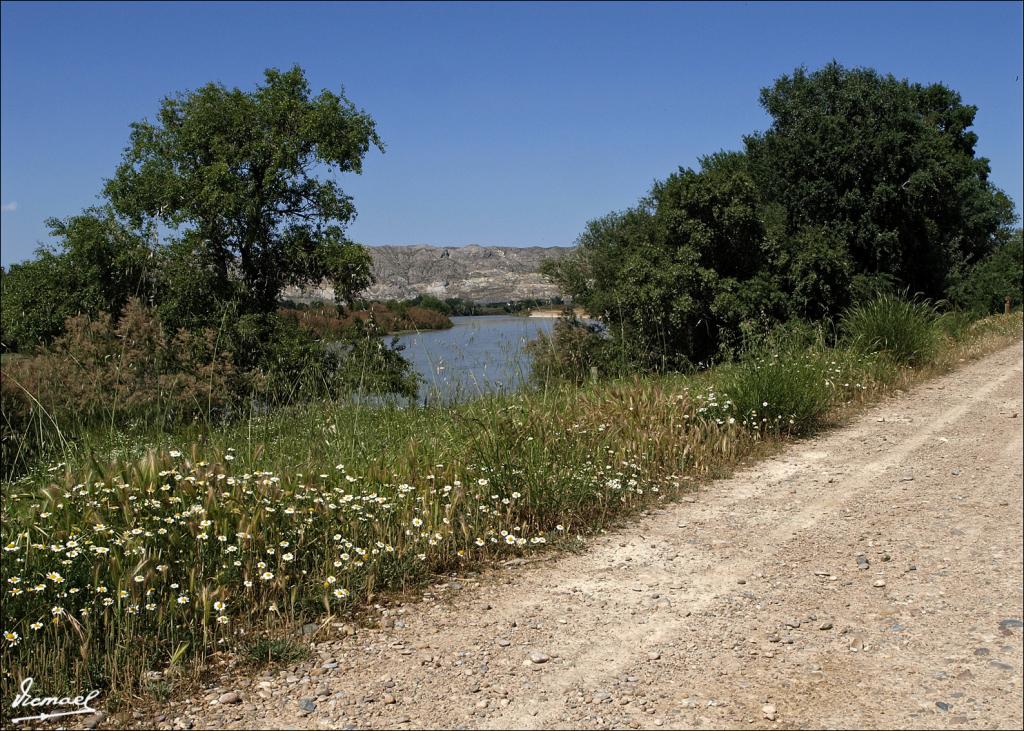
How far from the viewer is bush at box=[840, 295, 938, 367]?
10.7 meters

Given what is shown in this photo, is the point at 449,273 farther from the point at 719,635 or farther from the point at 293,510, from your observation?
the point at 719,635

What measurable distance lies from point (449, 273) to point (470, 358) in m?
9.52

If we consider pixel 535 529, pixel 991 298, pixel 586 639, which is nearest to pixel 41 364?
pixel 535 529

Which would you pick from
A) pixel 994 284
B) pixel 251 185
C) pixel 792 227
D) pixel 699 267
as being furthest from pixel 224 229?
pixel 994 284

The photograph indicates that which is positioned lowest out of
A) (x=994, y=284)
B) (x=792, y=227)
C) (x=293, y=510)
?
(x=293, y=510)

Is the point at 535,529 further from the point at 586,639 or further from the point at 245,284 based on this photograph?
the point at 245,284

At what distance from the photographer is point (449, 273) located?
646 inches

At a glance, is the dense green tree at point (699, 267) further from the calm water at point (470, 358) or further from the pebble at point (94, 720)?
the pebble at point (94, 720)

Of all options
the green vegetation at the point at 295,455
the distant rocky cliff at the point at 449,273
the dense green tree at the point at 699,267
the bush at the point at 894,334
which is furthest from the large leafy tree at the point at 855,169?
the bush at the point at 894,334

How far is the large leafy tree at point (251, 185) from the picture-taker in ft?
66.6

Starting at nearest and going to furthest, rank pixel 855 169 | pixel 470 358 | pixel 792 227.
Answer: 1. pixel 470 358
2. pixel 855 169
3. pixel 792 227

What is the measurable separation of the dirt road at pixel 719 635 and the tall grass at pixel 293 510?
0.28 m

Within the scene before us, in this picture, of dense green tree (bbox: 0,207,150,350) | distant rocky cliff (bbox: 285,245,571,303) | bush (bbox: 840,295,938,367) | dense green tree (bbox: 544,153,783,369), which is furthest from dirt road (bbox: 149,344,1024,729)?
dense green tree (bbox: 0,207,150,350)

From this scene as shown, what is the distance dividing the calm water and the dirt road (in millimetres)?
2086
